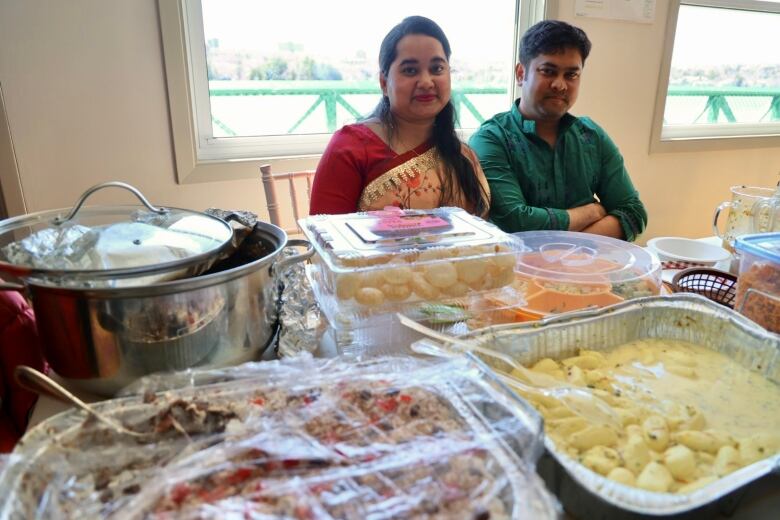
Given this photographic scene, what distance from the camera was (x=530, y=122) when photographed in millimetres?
1732

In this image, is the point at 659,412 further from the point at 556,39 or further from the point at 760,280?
the point at 556,39

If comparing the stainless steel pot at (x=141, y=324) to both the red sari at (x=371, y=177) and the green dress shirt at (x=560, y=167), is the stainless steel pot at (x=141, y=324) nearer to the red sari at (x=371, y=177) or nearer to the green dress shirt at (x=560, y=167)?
the red sari at (x=371, y=177)

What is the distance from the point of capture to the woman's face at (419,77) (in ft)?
4.38

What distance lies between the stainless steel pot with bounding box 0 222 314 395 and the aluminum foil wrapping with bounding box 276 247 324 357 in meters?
0.11

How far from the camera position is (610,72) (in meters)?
2.59

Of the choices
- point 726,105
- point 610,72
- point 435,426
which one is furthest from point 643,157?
point 435,426

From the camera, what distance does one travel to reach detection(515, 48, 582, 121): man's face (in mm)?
1600

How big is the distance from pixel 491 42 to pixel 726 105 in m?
1.70

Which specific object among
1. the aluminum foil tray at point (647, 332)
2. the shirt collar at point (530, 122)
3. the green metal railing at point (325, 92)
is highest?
the green metal railing at point (325, 92)

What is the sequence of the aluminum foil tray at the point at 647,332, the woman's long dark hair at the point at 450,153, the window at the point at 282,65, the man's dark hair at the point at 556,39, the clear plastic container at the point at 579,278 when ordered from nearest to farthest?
A: the aluminum foil tray at the point at 647,332 → the clear plastic container at the point at 579,278 → the woman's long dark hair at the point at 450,153 → the man's dark hair at the point at 556,39 → the window at the point at 282,65

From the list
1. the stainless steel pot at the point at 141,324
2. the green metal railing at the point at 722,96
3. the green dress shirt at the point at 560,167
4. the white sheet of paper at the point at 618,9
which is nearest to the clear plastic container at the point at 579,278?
the stainless steel pot at the point at 141,324

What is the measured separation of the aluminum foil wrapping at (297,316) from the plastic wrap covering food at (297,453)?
0.59ft

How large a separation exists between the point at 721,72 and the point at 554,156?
207 cm

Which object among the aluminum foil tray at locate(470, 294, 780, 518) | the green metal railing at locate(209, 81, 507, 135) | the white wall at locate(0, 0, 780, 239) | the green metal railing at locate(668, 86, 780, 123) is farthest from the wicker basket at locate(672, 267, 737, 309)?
the green metal railing at locate(668, 86, 780, 123)
